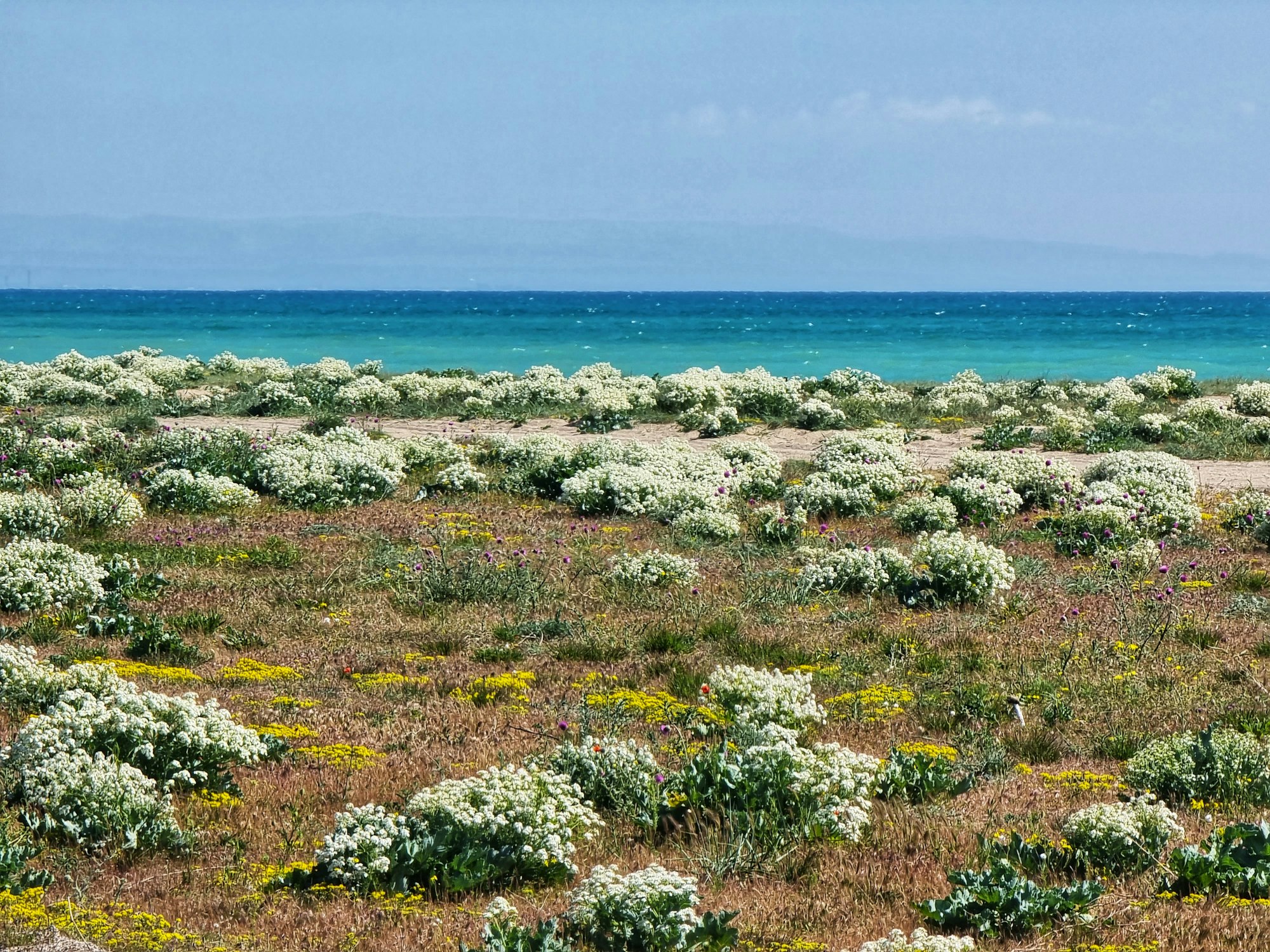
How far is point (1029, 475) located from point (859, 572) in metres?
5.66

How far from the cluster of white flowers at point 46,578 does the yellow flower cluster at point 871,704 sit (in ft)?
22.4

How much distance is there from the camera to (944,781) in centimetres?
724

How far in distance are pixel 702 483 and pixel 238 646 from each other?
741 centimetres

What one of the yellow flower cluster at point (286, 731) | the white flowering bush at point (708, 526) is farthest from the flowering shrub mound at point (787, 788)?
the white flowering bush at point (708, 526)

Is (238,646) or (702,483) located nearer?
(238,646)

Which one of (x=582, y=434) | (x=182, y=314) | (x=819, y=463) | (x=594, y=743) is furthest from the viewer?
(x=182, y=314)

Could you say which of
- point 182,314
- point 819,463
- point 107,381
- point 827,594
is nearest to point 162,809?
point 827,594

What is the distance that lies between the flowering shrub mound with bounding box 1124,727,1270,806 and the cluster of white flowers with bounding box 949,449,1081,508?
841 cm

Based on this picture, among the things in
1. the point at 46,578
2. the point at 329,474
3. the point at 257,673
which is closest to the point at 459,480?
the point at 329,474

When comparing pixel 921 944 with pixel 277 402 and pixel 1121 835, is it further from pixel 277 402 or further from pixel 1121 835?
pixel 277 402

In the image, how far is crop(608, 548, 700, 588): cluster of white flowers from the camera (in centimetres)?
1212

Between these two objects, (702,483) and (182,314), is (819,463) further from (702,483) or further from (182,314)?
(182,314)

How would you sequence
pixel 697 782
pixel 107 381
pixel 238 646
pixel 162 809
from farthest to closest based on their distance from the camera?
pixel 107 381, pixel 238 646, pixel 697 782, pixel 162 809

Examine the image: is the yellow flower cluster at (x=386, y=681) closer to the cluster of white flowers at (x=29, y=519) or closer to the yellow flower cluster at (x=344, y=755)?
the yellow flower cluster at (x=344, y=755)
